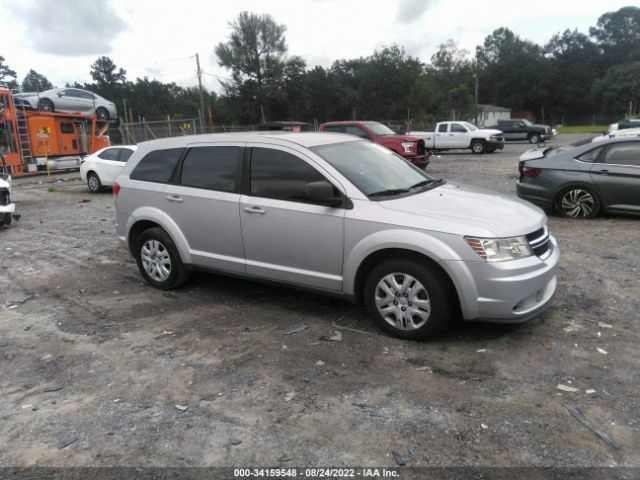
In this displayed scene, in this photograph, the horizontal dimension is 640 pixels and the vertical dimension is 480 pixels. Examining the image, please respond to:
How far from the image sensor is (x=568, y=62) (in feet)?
293

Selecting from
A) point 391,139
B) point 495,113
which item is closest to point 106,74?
point 495,113

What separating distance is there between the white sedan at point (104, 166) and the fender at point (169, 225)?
32.3 feet

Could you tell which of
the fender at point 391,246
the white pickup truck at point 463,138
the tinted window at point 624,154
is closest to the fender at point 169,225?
the fender at point 391,246

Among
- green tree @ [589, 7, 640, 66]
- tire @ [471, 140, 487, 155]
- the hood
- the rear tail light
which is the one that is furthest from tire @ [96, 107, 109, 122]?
green tree @ [589, 7, 640, 66]

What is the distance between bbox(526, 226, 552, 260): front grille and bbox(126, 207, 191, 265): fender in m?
3.43

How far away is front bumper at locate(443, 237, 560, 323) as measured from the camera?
12.6 ft

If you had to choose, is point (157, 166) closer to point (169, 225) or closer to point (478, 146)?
point (169, 225)

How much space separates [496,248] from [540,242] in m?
0.63

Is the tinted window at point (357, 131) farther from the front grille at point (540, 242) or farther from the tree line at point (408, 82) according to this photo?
the tree line at point (408, 82)

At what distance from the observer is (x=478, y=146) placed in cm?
2606

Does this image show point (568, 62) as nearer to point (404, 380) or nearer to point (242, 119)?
point (242, 119)

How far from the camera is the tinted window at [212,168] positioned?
16.7ft

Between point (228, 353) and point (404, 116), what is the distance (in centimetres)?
5493

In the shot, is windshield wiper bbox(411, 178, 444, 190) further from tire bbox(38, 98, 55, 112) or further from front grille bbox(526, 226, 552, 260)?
tire bbox(38, 98, 55, 112)
